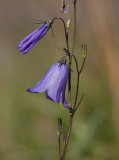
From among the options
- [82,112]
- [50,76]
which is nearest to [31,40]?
[50,76]

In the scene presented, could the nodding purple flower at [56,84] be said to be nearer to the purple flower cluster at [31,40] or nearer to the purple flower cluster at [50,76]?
the purple flower cluster at [50,76]

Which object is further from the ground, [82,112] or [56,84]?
[56,84]

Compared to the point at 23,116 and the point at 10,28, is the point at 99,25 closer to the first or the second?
the point at 23,116

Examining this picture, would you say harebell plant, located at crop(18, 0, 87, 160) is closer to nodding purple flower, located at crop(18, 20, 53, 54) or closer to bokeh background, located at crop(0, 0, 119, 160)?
nodding purple flower, located at crop(18, 20, 53, 54)

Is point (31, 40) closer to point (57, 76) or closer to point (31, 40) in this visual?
point (31, 40)

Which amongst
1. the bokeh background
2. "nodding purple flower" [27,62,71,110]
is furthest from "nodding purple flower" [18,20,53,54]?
the bokeh background

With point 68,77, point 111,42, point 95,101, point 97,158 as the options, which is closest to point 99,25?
point 111,42

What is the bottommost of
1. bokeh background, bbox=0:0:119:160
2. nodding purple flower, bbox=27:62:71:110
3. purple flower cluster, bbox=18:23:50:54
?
bokeh background, bbox=0:0:119:160

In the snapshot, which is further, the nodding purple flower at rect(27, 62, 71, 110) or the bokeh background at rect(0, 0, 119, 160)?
the bokeh background at rect(0, 0, 119, 160)
